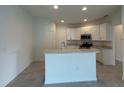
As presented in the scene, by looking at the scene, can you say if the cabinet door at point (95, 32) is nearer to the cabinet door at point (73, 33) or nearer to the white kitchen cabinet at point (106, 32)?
the white kitchen cabinet at point (106, 32)

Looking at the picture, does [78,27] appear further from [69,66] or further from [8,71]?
[8,71]

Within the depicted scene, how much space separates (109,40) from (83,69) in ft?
10.4

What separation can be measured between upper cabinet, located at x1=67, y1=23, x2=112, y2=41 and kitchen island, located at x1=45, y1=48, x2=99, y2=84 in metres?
2.89

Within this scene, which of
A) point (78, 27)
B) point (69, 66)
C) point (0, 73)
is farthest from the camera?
point (78, 27)

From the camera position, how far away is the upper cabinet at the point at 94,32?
6749 mm

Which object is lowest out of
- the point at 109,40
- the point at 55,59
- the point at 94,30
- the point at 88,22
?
the point at 55,59

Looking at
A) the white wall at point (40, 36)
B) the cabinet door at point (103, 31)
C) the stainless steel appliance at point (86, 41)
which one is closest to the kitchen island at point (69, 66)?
the cabinet door at point (103, 31)

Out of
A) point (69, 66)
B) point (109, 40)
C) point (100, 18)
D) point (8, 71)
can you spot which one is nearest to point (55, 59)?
point (69, 66)

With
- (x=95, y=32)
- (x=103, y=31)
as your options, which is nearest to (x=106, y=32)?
(x=103, y=31)

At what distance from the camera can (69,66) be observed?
421 centimetres

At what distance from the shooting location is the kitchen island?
4090 millimetres

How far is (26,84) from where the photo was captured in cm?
394

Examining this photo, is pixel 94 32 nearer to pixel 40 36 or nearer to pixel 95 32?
pixel 95 32

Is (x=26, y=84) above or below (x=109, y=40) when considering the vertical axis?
below
